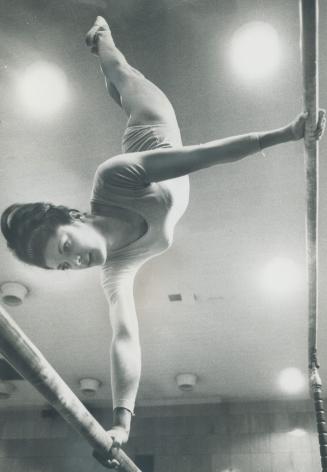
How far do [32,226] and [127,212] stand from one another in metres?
0.40

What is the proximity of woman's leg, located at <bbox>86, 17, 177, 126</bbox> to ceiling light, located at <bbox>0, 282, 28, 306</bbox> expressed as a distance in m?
2.57

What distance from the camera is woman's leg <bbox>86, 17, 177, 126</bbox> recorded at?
2.05 m

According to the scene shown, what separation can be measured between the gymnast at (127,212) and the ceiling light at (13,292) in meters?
2.41

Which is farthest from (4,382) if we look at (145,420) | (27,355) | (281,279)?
(27,355)

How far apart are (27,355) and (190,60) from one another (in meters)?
2.12

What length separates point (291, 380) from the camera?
18.2 feet

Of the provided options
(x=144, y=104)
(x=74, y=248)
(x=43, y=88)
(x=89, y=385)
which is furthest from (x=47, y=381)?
(x=89, y=385)

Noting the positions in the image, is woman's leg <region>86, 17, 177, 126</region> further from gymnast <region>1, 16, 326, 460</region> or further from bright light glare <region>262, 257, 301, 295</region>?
bright light glare <region>262, 257, 301, 295</region>

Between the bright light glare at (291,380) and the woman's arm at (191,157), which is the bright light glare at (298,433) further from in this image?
the woman's arm at (191,157)

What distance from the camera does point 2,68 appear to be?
2736 mm

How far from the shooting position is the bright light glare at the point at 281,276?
13.1ft

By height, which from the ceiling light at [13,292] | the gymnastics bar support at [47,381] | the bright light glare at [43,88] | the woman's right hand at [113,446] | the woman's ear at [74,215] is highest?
the bright light glare at [43,88]

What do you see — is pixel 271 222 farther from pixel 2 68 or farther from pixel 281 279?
pixel 2 68

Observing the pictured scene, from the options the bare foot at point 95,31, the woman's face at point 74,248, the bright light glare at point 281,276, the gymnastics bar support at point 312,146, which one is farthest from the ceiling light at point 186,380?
the bare foot at point 95,31
